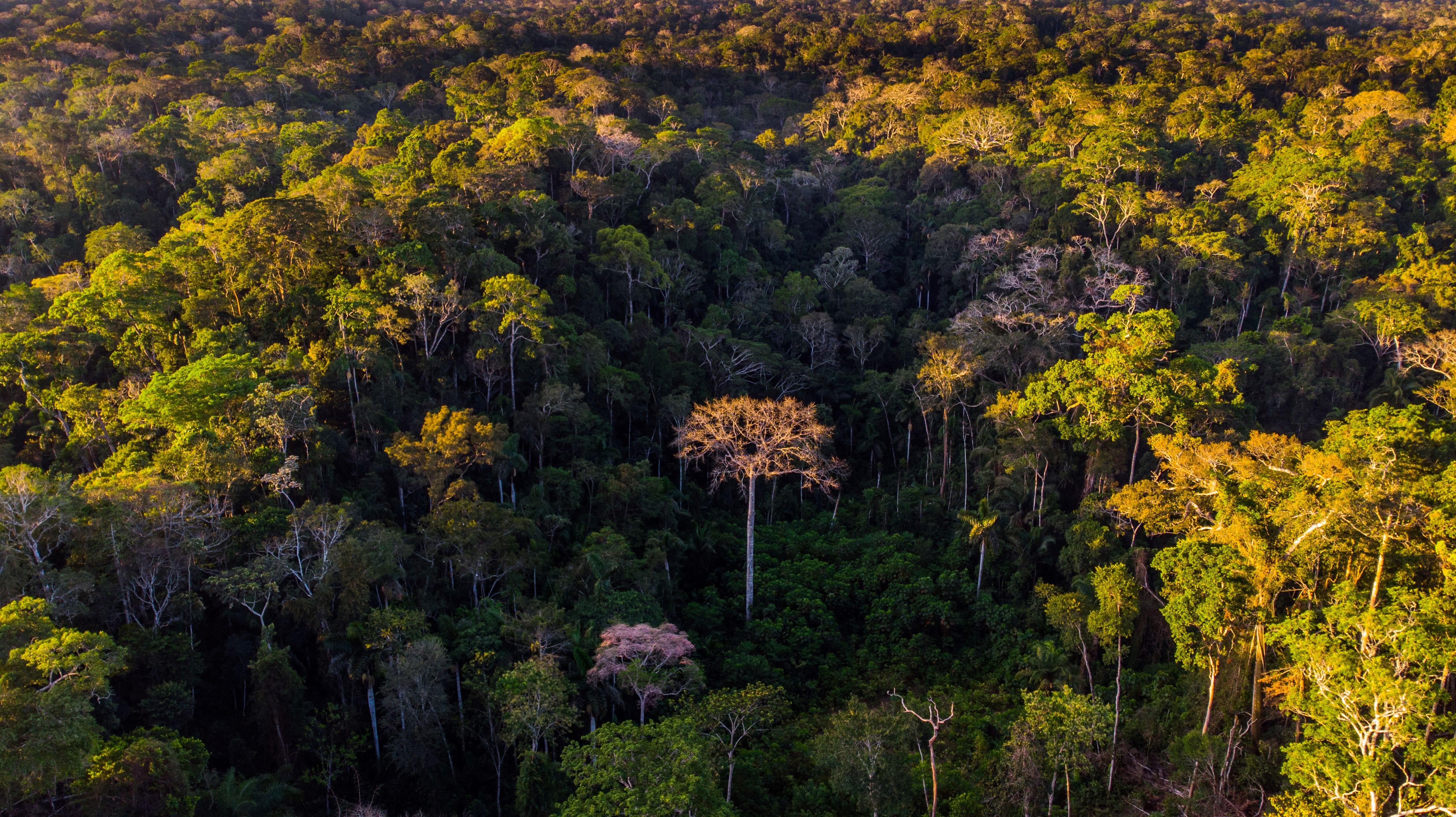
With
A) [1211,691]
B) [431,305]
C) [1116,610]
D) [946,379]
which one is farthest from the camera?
[946,379]

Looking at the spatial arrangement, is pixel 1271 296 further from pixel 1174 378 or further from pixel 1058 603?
pixel 1058 603

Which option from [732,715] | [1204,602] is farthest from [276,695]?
[1204,602]

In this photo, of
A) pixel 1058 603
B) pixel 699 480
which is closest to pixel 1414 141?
pixel 1058 603

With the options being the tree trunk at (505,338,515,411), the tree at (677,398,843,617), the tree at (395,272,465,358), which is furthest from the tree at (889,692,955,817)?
the tree at (395,272,465,358)

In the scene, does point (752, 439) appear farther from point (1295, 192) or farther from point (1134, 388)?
point (1295, 192)

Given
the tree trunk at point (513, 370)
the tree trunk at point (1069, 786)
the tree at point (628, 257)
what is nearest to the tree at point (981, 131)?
the tree at point (628, 257)

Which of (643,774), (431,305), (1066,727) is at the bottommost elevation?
(1066,727)

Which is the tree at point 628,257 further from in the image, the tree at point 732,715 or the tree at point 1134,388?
the tree at point 732,715
